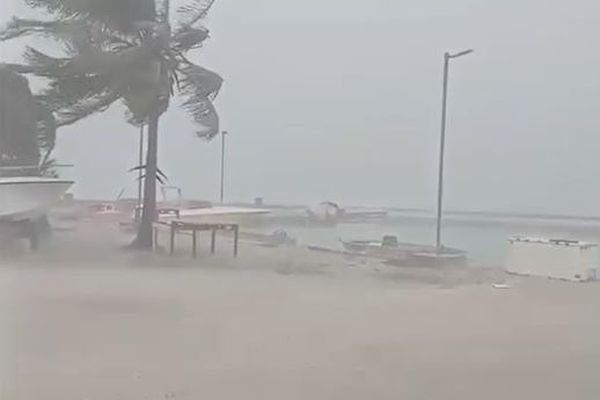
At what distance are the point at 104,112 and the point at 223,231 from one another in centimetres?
31

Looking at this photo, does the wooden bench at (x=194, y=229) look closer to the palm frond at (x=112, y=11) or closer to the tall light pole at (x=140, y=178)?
the tall light pole at (x=140, y=178)

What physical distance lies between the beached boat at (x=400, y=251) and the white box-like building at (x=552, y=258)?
0.09 meters

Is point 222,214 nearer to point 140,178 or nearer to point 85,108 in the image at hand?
point 140,178

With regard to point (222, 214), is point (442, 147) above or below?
above

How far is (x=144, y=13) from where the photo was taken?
1.37 meters

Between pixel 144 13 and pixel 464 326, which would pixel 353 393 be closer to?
pixel 464 326

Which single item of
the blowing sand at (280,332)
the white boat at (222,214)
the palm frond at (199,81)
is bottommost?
the blowing sand at (280,332)

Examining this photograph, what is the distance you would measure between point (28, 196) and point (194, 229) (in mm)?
310

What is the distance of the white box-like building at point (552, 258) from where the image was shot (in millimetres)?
1389

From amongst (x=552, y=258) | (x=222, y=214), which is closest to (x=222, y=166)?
(x=222, y=214)

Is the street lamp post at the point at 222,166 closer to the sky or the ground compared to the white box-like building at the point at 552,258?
closer to the sky

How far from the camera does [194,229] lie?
4.72 ft

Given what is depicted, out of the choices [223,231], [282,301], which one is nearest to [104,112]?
[223,231]

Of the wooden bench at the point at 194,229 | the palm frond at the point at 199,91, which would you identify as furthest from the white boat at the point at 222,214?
the palm frond at the point at 199,91
